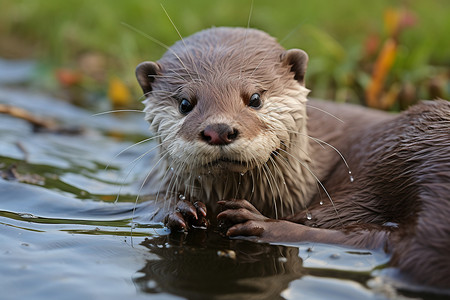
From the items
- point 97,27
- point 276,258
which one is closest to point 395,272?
point 276,258

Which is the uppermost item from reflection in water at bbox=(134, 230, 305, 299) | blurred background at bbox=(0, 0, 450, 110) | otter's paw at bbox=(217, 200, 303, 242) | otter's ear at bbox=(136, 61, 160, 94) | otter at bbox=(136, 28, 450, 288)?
blurred background at bbox=(0, 0, 450, 110)

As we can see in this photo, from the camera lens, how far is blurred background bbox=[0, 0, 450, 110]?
4695 mm

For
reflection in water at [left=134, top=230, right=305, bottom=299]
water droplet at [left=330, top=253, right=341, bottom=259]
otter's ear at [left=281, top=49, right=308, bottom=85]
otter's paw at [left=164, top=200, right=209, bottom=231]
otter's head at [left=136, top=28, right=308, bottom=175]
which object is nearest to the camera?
reflection in water at [left=134, top=230, right=305, bottom=299]

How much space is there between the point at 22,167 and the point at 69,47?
3255 mm

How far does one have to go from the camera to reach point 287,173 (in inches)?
105

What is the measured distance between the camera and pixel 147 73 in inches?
109

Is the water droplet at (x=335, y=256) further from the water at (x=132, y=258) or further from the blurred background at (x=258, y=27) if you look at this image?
the blurred background at (x=258, y=27)

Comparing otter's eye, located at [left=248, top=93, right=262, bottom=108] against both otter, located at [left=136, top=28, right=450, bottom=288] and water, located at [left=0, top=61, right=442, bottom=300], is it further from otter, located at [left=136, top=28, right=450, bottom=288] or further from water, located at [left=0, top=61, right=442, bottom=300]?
water, located at [left=0, top=61, right=442, bottom=300]

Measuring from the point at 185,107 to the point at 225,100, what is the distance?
196mm

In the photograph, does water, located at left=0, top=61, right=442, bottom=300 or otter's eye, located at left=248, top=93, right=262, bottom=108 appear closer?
water, located at left=0, top=61, right=442, bottom=300

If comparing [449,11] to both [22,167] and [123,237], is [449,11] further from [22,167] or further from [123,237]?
[123,237]

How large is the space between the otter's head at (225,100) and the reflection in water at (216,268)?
0.27 metres

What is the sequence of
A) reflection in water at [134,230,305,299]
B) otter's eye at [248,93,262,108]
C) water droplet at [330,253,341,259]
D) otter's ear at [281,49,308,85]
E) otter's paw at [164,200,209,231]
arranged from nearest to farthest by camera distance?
reflection in water at [134,230,305,299], water droplet at [330,253,341,259], otter's paw at [164,200,209,231], otter's eye at [248,93,262,108], otter's ear at [281,49,308,85]

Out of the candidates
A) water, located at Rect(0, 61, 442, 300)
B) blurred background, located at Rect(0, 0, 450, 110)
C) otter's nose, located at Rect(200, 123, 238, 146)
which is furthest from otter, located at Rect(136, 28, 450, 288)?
blurred background, located at Rect(0, 0, 450, 110)
